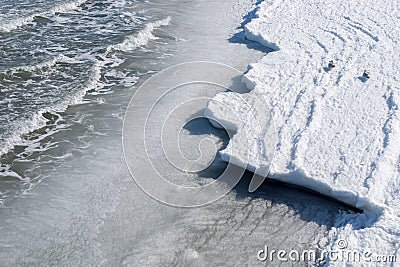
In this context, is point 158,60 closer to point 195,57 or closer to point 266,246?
point 195,57

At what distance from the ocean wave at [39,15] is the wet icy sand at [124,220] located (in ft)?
17.0

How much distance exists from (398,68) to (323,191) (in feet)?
13.8


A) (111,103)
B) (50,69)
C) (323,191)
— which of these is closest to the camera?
(323,191)

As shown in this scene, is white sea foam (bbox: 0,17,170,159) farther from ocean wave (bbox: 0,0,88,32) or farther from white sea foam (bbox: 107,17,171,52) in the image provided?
ocean wave (bbox: 0,0,88,32)

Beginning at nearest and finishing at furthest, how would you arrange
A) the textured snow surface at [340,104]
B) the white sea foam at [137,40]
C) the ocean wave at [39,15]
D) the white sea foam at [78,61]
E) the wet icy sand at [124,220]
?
the wet icy sand at [124,220] → the textured snow surface at [340,104] → the white sea foam at [78,61] → the white sea foam at [137,40] → the ocean wave at [39,15]

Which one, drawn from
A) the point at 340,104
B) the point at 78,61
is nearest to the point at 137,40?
the point at 78,61

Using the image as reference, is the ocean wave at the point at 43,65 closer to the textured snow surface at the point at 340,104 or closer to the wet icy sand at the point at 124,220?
the wet icy sand at the point at 124,220

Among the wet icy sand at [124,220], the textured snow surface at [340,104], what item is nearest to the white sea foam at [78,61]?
the wet icy sand at [124,220]

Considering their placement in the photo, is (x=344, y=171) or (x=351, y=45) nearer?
(x=344, y=171)

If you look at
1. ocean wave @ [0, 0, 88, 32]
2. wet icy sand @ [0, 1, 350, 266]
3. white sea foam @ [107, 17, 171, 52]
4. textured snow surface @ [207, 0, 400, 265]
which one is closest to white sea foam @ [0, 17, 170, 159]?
white sea foam @ [107, 17, 171, 52]

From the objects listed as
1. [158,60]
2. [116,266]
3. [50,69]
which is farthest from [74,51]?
[116,266]

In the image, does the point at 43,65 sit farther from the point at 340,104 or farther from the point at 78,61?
the point at 340,104

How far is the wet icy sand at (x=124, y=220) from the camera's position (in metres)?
5.73

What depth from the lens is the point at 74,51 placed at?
440 inches
